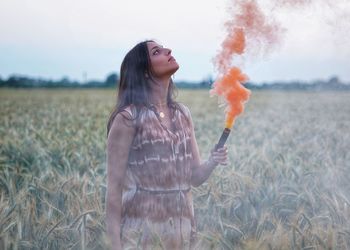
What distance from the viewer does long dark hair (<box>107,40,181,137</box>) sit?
2.30m

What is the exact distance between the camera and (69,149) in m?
4.93

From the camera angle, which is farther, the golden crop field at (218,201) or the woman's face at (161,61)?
the golden crop field at (218,201)

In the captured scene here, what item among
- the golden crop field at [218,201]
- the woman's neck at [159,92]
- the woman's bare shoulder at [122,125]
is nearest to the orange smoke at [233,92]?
the woman's neck at [159,92]

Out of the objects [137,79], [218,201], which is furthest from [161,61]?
[218,201]

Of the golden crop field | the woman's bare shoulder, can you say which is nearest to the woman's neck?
the woman's bare shoulder

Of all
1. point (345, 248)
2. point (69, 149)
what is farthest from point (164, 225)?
point (69, 149)

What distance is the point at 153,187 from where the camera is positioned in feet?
7.55

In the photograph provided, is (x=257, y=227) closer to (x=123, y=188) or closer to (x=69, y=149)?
(x=123, y=188)

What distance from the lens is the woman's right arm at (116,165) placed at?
88.5 inches

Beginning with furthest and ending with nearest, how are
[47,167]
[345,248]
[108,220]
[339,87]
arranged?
1. [339,87]
2. [47,167]
3. [345,248]
4. [108,220]

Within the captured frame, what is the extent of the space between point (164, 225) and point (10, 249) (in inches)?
25.2

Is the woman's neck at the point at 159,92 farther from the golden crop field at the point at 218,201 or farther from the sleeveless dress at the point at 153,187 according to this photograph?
the golden crop field at the point at 218,201

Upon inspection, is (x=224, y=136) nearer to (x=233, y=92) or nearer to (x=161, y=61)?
(x=233, y=92)

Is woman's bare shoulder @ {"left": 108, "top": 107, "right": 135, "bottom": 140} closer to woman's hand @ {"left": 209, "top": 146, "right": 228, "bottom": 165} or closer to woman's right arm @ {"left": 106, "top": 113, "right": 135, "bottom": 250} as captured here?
woman's right arm @ {"left": 106, "top": 113, "right": 135, "bottom": 250}
